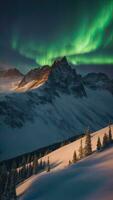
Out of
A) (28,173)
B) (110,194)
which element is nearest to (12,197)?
(110,194)

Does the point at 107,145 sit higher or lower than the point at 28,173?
higher

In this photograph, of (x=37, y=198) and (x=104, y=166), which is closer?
(x=37, y=198)

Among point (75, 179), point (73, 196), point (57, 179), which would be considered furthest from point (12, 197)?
point (73, 196)

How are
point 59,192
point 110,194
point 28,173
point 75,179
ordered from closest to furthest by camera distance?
point 110,194, point 59,192, point 75,179, point 28,173

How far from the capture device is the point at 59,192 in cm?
8138

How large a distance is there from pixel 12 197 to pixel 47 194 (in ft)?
64.6

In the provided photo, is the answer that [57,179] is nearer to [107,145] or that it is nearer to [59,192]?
[59,192]

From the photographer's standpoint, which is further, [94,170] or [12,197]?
[12,197]

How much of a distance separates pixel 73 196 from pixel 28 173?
8701 cm

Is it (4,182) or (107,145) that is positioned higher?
(107,145)

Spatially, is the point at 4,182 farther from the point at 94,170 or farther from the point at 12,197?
the point at 94,170

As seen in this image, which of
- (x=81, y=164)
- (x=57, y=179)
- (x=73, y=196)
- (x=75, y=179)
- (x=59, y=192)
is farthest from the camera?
(x=81, y=164)

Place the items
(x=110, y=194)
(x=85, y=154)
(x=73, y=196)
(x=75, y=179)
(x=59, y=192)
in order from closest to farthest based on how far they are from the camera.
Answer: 1. (x=110, y=194)
2. (x=73, y=196)
3. (x=59, y=192)
4. (x=75, y=179)
5. (x=85, y=154)

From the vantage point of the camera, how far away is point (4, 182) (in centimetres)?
11569
